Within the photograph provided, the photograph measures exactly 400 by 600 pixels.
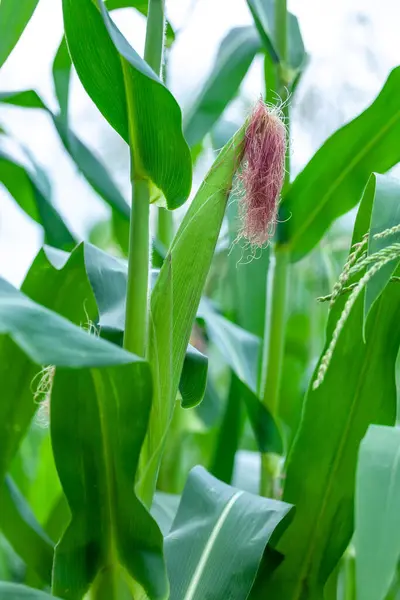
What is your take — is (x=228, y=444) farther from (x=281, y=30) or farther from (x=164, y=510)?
(x=281, y=30)

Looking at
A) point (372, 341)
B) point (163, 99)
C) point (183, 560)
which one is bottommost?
point (183, 560)

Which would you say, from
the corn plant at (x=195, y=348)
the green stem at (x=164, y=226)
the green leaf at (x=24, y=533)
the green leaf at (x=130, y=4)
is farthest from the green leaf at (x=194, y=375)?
the green stem at (x=164, y=226)

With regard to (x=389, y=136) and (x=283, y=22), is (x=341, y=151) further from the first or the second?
(x=283, y=22)

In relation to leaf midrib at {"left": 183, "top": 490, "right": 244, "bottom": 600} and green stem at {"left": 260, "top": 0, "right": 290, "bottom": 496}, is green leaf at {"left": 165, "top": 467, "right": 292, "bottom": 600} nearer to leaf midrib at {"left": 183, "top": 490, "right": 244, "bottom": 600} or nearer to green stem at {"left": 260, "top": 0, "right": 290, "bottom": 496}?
leaf midrib at {"left": 183, "top": 490, "right": 244, "bottom": 600}

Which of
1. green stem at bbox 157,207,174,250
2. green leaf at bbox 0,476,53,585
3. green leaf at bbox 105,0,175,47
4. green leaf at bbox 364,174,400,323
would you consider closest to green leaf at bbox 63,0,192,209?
green leaf at bbox 364,174,400,323

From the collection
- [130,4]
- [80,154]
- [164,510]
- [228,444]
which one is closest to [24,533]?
[164,510]

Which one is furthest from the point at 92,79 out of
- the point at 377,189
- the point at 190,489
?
the point at 190,489

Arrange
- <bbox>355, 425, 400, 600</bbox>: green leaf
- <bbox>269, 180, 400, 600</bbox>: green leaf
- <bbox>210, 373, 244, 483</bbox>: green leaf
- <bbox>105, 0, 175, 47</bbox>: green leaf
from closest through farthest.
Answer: <bbox>355, 425, 400, 600</bbox>: green leaf → <bbox>269, 180, 400, 600</bbox>: green leaf → <bbox>105, 0, 175, 47</bbox>: green leaf → <bbox>210, 373, 244, 483</bbox>: green leaf
